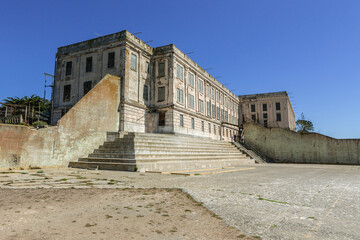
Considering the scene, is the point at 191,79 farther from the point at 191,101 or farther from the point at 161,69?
the point at 161,69

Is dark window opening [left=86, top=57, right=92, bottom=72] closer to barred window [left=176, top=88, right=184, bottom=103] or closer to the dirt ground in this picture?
barred window [left=176, top=88, right=184, bottom=103]

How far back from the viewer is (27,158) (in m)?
11.1

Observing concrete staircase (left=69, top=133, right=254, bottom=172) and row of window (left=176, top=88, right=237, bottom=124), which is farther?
row of window (left=176, top=88, right=237, bottom=124)

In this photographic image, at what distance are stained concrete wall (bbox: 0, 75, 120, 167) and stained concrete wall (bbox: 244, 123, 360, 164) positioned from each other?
17.0 m

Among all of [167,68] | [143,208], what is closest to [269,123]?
[167,68]

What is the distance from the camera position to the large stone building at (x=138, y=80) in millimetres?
23031

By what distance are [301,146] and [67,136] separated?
2168cm

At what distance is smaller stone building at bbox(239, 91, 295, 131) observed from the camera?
5234 centimetres

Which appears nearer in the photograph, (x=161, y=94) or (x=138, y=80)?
(x=138, y=80)

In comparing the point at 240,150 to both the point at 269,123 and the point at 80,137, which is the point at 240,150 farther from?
the point at 269,123

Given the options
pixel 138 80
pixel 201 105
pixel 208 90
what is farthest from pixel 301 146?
pixel 138 80

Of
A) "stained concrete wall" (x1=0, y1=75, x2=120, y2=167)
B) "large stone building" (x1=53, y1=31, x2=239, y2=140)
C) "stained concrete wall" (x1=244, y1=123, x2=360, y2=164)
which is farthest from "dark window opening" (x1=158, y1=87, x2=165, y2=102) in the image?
"stained concrete wall" (x1=244, y1=123, x2=360, y2=164)

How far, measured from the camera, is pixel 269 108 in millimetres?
53750

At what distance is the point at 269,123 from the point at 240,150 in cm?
3146
